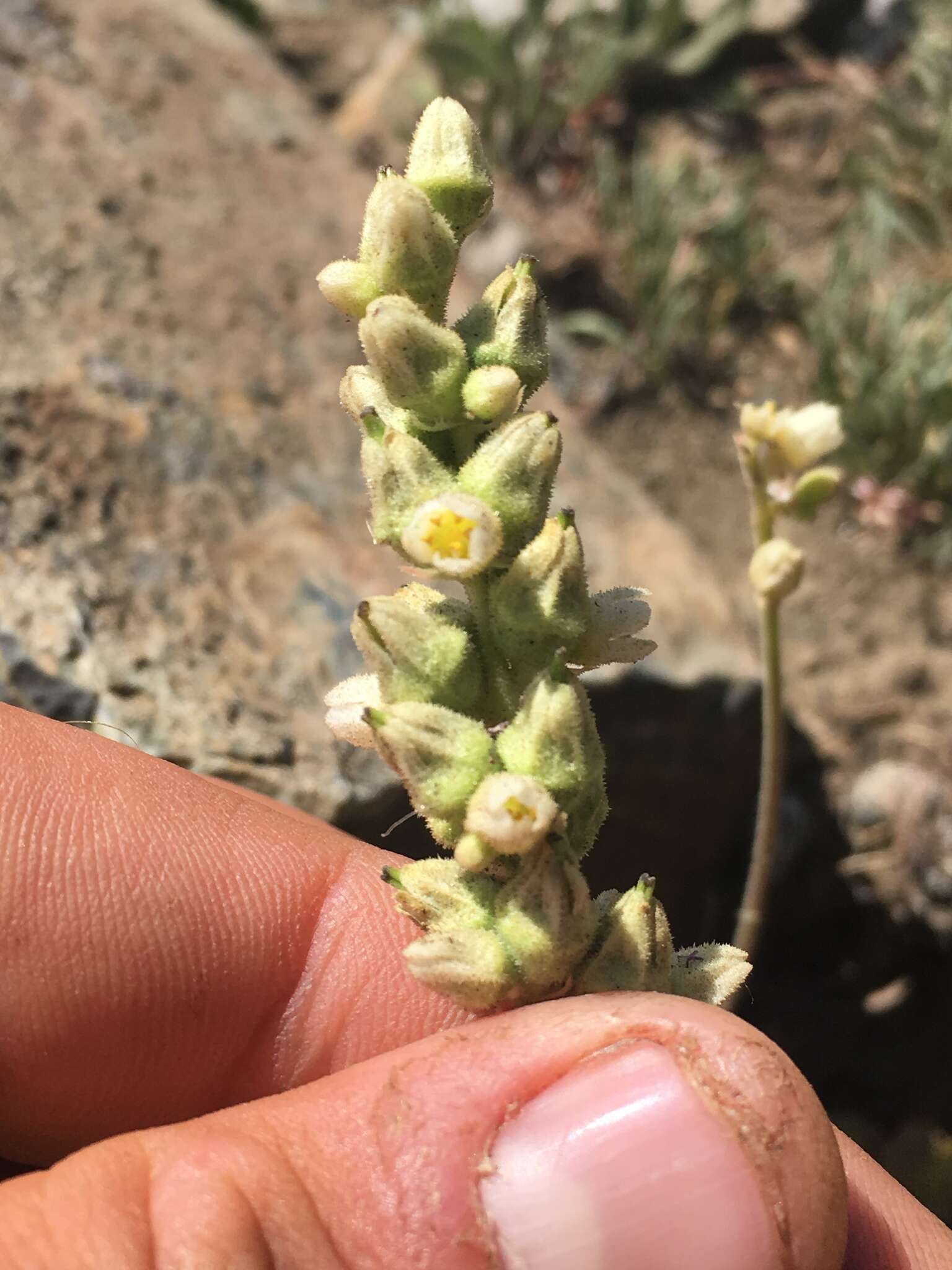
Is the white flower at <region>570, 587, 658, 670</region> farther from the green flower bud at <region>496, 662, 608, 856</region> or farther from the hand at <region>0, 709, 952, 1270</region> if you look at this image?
the hand at <region>0, 709, 952, 1270</region>

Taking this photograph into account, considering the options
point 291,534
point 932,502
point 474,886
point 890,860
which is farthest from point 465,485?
point 932,502

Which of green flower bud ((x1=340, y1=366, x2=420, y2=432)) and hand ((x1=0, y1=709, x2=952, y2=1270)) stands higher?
green flower bud ((x1=340, y1=366, x2=420, y2=432))

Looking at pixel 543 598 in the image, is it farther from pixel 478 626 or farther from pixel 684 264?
pixel 684 264

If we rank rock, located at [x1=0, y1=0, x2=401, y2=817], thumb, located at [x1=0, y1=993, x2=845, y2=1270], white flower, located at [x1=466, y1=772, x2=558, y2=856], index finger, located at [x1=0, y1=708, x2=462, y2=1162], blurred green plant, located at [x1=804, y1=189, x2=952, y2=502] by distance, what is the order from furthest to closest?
blurred green plant, located at [x1=804, y1=189, x2=952, y2=502] < rock, located at [x1=0, y1=0, x2=401, y2=817] < index finger, located at [x1=0, y1=708, x2=462, y2=1162] < thumb, located at [x1=0, y1=993, x2=845, y2=1270] < white flower, located at [x1=466, y1=772, x2=558, y2=856]

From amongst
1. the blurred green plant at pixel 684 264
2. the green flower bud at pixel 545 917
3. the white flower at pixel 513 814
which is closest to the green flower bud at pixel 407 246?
the white flower at pixel 513 814

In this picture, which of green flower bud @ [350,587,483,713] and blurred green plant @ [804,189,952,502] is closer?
green flower bud @ [350,587,483,713]

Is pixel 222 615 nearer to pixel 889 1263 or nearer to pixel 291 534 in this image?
pixel 291 534

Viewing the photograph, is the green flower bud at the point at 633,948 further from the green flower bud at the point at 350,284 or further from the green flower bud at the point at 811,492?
the green flower bud at the point at 811,492

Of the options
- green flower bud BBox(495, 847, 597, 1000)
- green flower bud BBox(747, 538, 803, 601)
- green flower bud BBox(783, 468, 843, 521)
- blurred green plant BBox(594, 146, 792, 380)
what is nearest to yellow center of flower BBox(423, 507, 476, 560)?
green flower bud BBox(495, 847, 597, 1000)
